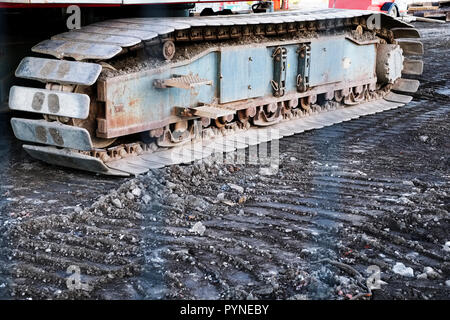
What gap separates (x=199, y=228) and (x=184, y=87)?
2.12 meters

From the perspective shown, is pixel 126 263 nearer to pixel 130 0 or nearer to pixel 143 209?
pixel 143 209

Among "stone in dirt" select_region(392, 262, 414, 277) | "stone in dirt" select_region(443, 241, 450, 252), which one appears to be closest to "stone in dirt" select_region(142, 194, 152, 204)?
"stone in dirt" select_region(392, 262, 414, 277)

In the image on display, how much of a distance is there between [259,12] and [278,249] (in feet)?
16.8

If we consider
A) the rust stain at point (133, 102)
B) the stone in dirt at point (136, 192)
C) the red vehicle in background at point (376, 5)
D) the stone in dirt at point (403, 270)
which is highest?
the red vehicle in background at point (376, 5)

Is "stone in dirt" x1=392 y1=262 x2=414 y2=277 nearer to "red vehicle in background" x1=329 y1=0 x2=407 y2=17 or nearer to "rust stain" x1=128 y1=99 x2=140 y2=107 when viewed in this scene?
"rust stain" x1=128 y1=99 x2=140 y2=107

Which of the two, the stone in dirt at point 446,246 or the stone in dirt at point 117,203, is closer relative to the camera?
→ the stone in dirt at point 446,246

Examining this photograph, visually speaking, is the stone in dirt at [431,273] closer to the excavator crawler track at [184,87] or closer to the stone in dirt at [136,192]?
the stone in dirt at [136,192]

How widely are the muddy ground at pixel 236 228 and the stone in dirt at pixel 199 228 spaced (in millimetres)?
21

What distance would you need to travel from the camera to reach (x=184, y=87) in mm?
7359

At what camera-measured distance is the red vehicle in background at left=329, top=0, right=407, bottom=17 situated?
20234 mm

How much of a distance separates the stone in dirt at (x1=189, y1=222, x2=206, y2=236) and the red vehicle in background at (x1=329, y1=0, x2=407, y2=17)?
1511cm

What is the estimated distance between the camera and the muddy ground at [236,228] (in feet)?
15.3

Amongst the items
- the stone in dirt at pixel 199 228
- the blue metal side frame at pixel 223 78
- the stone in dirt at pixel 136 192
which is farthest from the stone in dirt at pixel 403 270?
the blue metal side frame at pixel 223 78
